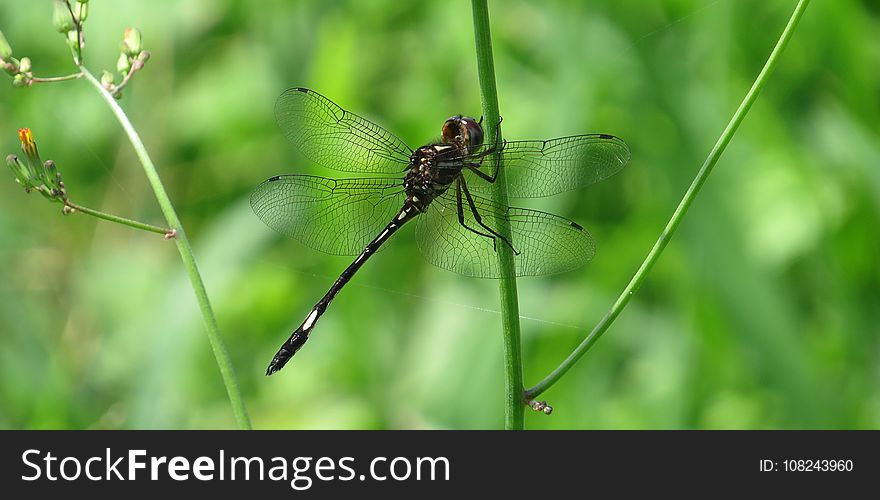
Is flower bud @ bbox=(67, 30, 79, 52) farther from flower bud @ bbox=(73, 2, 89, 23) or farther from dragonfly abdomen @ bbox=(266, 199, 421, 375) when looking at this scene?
dragonfly abdomen @ bbox=(266, 199, 421, 375)

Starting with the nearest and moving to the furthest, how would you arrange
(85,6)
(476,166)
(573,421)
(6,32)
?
(85,6)
(476,166)
(573,421)
(6,32)

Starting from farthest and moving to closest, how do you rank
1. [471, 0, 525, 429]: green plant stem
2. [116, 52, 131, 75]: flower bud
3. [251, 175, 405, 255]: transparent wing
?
[251, 175, 405, 255]: transparent wing
[116, 52, 131, 75]: flower bud
[471, 0, 525, 429]: green plant stem

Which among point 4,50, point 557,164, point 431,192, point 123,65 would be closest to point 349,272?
point 431,192

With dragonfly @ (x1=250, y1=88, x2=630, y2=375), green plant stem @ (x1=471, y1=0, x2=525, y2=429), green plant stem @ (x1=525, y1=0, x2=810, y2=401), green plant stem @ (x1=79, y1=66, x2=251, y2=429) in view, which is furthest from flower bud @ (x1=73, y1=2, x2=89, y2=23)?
green plant stem @ (x1=525, y1=0, x2=810, y2=401)

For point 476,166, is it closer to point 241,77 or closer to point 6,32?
point 241,77

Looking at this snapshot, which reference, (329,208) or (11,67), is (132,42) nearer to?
(11,67)
